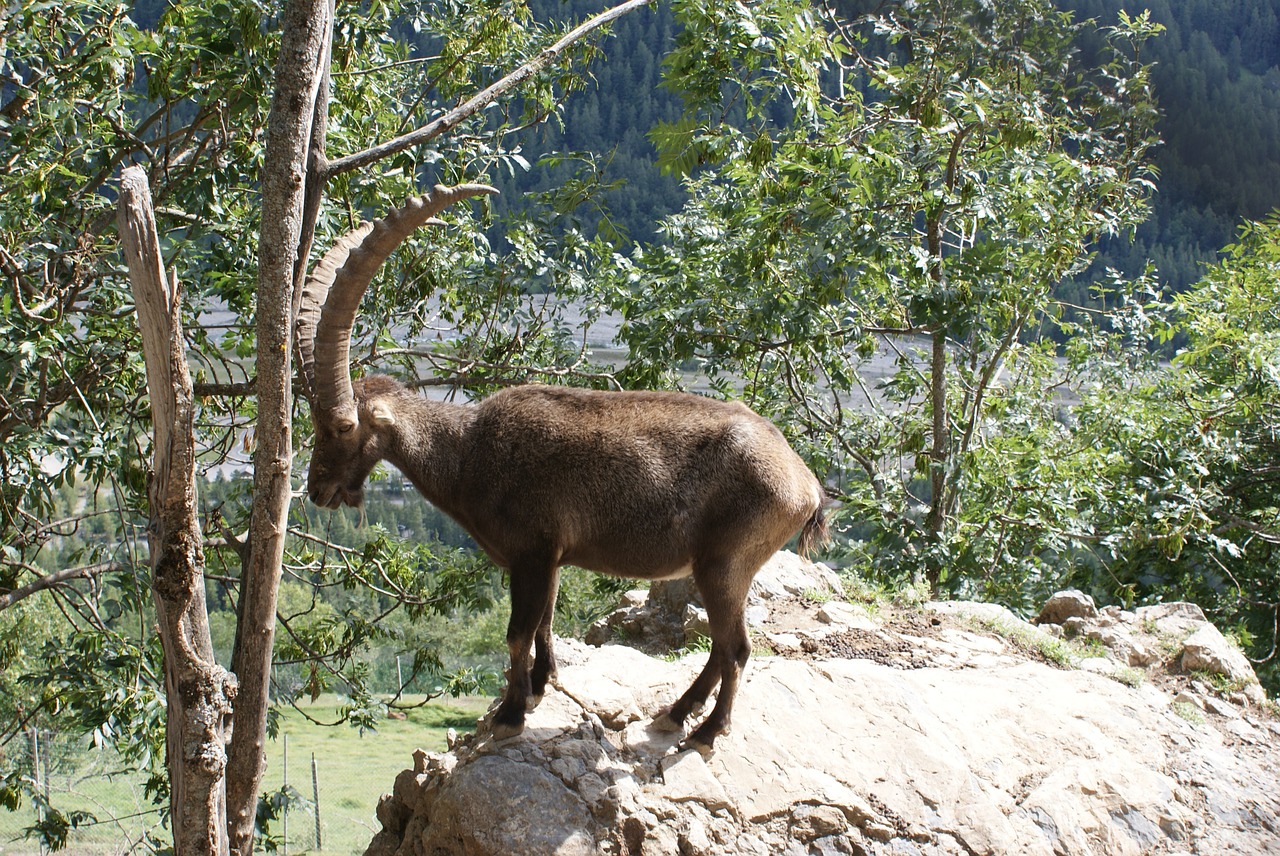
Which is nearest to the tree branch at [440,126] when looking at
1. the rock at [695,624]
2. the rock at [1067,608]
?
the rock at [695,624]

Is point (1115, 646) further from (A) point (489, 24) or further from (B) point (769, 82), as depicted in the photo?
(A) point (489, 24)

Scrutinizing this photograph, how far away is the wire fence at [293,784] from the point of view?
11039 mm

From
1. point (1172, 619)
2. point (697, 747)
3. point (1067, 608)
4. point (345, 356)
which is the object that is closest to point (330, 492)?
point (345, 356)

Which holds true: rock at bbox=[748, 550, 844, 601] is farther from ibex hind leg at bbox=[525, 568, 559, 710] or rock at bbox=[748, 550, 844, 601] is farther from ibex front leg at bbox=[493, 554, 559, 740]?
ibex front leg at bbox=[493, 554, 559, 740]

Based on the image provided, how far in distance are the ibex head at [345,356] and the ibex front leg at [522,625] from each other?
0.95m

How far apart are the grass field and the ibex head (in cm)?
639

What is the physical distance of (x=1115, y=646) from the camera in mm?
6980

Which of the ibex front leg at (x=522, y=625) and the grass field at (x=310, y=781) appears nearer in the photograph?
the ibex front leg at (x=522, y=625)

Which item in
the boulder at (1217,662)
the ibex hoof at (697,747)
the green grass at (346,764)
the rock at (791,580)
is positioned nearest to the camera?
the ibex hoof at (697,747)

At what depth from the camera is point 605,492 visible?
16.0 ft

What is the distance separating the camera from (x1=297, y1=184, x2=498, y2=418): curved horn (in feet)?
13.4

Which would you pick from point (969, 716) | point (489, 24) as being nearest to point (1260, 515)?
point (969, 716)

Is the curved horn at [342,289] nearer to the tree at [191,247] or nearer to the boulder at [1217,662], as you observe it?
the tree at [191,247]

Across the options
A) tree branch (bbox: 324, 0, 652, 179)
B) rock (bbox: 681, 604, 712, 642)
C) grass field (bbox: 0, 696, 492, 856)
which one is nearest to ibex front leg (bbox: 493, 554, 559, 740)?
rock (bbox: 681, 604, 712, 642)
